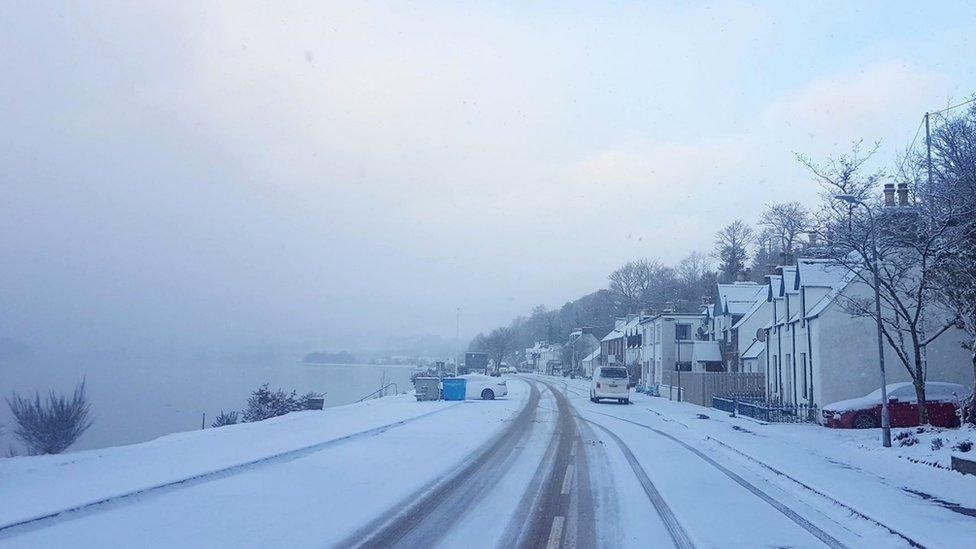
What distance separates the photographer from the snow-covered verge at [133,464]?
11273mm

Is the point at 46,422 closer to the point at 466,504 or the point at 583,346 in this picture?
the point at 466,504

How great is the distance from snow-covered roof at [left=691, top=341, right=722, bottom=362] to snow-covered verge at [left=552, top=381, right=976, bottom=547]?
98.6 ft

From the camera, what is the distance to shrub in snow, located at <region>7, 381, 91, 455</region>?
3244 centimetres

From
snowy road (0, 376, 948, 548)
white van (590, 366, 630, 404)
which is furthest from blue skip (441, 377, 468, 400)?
snowy road (0, 376, 948, 548)

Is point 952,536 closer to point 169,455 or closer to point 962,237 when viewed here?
point 962,237

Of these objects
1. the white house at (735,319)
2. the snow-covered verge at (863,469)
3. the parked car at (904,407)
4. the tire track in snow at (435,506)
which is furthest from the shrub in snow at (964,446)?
the white house at (735,319)

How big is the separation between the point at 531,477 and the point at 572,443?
7.10 metres

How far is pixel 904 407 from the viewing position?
26.2m

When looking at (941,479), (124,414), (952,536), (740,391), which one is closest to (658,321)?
(740,391)

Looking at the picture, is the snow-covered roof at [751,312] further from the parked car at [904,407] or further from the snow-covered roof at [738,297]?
the parked car at [904,407]

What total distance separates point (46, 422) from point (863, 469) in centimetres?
3102

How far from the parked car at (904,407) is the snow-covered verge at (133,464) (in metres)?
16.3

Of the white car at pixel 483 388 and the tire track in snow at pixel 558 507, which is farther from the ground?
the white car at pixel 483 388

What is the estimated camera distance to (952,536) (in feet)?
33.2
